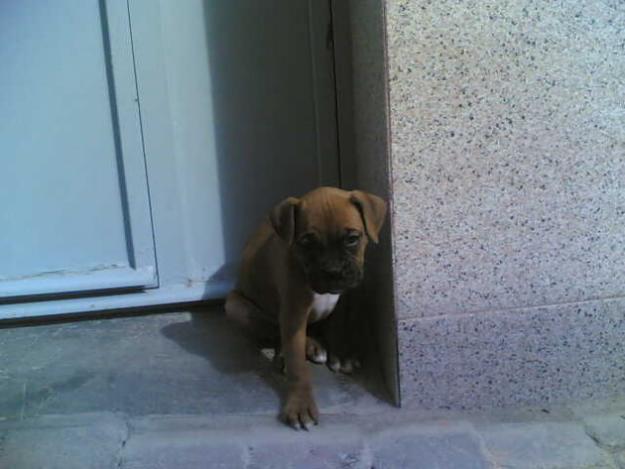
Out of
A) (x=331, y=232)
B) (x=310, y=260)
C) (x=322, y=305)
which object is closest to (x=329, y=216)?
(x=331, y=232)

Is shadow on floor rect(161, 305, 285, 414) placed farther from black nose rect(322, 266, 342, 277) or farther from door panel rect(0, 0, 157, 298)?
black nose rect(322, 266, 342, 277)

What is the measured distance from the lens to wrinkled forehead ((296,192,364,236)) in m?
2.47

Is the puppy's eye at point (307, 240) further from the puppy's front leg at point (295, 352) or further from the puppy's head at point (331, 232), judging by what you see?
the puppy's front leg at point (295, 352)

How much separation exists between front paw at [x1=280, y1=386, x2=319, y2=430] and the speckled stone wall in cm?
33

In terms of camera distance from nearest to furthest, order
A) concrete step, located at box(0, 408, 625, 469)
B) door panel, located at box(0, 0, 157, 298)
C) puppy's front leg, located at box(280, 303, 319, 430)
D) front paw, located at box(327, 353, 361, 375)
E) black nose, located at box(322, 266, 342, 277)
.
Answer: concrete step, located at box(0, 408, 625, 469)
black nose, located at box(322, 266, 342, 277)
puppy's front leg, located at box(280, 303, 319, 430)
front paw, located at box(327, 353, 361, 375)
door panel, located at box(0, 0, 157, 298)

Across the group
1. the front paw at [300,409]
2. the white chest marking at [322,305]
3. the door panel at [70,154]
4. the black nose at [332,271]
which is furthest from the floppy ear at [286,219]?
the door panel at [70,154]

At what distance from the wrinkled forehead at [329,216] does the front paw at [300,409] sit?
587 millimetres

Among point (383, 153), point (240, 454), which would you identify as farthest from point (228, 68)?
point (240, 454)

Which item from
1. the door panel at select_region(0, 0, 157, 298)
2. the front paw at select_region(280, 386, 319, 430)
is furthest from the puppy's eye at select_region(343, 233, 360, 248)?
the door panel at select_region(0, 0, 157, 298)

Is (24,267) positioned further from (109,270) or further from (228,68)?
(228,68)

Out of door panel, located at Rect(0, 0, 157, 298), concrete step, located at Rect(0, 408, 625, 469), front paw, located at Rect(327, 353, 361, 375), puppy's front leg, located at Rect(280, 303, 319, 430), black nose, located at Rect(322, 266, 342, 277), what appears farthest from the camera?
door panel, located at Rect(0, 0, 157, 298)

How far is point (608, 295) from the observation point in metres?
2.58

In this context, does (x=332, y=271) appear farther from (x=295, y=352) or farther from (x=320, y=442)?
(x=320, y=442)

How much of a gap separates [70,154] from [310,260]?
4.40 feet
